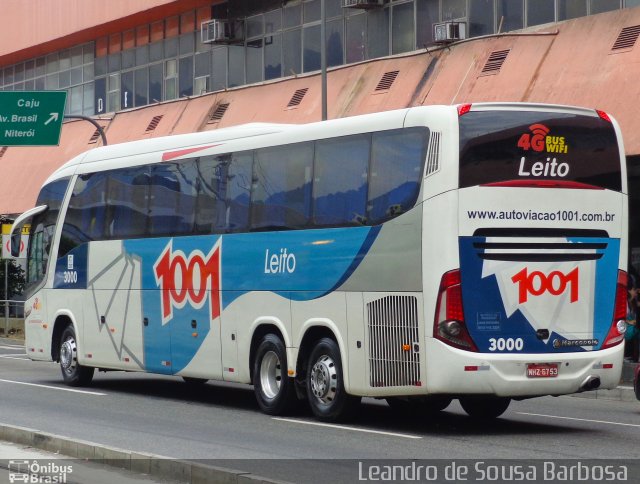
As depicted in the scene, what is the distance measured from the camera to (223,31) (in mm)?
40688

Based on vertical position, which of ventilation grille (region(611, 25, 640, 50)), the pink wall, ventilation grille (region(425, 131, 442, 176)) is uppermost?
the pink wall

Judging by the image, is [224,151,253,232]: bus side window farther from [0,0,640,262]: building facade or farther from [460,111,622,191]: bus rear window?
[0,0,640,262]: building facade

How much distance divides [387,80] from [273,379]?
16.9 metres

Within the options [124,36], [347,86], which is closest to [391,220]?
[347,86]

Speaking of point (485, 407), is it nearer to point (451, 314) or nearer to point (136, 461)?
point (451, 314)

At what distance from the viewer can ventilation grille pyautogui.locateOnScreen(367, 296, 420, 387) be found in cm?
1431

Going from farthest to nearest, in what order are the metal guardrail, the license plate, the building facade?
the metal guardrail
the building facade
the license plate

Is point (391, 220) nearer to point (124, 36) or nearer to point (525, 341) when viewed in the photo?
point (525, 341)

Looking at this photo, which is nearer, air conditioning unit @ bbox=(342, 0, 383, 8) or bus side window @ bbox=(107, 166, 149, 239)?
Result: bus side window @ bbox=(107, 166, 149, 239)

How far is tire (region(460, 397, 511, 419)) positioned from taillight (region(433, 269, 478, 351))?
7.16ft

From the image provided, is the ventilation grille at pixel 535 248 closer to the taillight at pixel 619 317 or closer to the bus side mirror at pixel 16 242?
the taillight at pixel 619 317

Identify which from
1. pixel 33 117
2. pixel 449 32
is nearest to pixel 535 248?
pixel 449 32

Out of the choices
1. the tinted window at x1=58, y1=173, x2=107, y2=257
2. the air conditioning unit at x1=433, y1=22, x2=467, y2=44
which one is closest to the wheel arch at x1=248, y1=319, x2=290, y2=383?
the tinted window at x1=58, y1=173, x2=107, y2=257

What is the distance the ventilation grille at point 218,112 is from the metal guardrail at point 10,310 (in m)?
8.78
